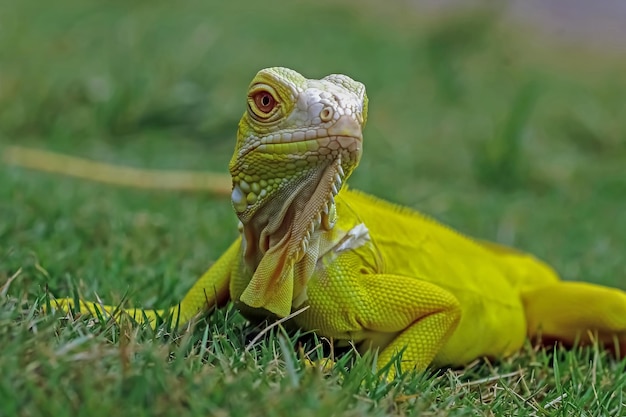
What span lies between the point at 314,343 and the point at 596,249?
3371 mm

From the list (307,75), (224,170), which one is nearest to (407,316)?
(224,170)

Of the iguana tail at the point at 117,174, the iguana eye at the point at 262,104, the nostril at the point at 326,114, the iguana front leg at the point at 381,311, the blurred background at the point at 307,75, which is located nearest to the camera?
the nostril at the point at 326,114

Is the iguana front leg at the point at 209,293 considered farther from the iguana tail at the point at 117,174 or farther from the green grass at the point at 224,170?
the iguana tail at the point at 117,174

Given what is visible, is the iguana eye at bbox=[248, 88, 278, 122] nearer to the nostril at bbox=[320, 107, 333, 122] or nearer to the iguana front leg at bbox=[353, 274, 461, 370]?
the nostril at bbox=[320, 107, 333, 122]

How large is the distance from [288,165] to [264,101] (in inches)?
9.3

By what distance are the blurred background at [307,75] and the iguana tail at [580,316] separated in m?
1.14

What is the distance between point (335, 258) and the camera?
294 centimetres

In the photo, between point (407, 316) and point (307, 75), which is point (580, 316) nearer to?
point (407, 316)

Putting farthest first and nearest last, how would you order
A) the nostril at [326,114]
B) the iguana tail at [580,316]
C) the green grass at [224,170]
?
1. the iguana tail at [580,316]
2. the nostril at [326,114]
3. the green grass at [224,170]

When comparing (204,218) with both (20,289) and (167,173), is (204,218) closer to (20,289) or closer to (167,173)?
(167,173)

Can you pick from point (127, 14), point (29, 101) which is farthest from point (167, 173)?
point (127, 14)

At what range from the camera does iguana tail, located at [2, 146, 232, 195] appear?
582 cm

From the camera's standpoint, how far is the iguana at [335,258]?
2639 millimetres

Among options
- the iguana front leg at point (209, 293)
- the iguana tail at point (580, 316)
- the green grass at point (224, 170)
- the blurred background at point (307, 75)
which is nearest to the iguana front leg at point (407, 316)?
the green grass at point (224, 170)
